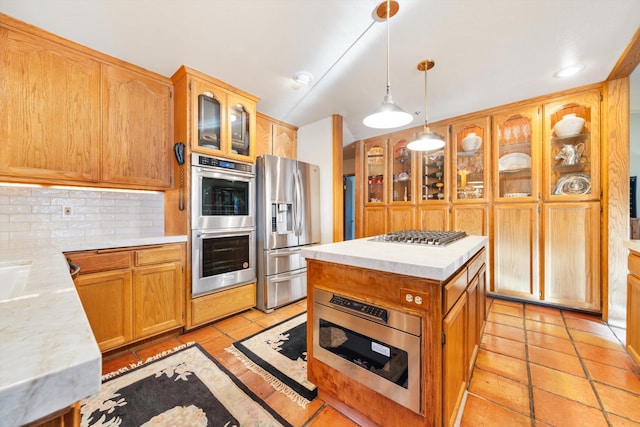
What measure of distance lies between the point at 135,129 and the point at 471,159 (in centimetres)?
377

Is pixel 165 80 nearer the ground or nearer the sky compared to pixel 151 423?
nearer the sky

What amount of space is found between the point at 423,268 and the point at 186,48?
2.41 m

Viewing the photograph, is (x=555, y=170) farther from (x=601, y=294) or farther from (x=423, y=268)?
(x=423, y=268)

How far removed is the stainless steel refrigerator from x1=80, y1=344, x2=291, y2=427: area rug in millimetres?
1048

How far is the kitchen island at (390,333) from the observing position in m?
1.03

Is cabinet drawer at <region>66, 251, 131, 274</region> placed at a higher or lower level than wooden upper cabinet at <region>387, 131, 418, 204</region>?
lower

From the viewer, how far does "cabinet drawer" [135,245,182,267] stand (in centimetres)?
200

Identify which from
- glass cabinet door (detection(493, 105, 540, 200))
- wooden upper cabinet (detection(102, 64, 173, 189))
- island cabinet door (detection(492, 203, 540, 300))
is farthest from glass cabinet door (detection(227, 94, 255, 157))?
island cabinet door (detection(492, 203, 540, 300))

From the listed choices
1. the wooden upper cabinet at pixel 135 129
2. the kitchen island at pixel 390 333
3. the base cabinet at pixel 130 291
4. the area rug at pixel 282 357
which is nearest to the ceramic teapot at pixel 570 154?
the kitchen island at pixel 390 333

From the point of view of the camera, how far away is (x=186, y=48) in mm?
2045

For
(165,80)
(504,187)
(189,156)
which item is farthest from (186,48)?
(504,187)

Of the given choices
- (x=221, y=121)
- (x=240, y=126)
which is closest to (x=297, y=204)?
A: (x=240, y=126)

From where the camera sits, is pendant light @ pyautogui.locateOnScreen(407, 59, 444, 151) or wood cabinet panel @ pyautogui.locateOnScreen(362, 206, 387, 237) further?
wood cabinet panel @ pyautogui.locateOnScreen(362, 206, 387, 237)

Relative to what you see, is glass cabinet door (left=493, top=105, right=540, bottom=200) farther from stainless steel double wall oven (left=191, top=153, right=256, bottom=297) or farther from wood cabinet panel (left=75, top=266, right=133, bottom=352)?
wood cabinet panel (left=75, top=266, right=133, bottom=352)
